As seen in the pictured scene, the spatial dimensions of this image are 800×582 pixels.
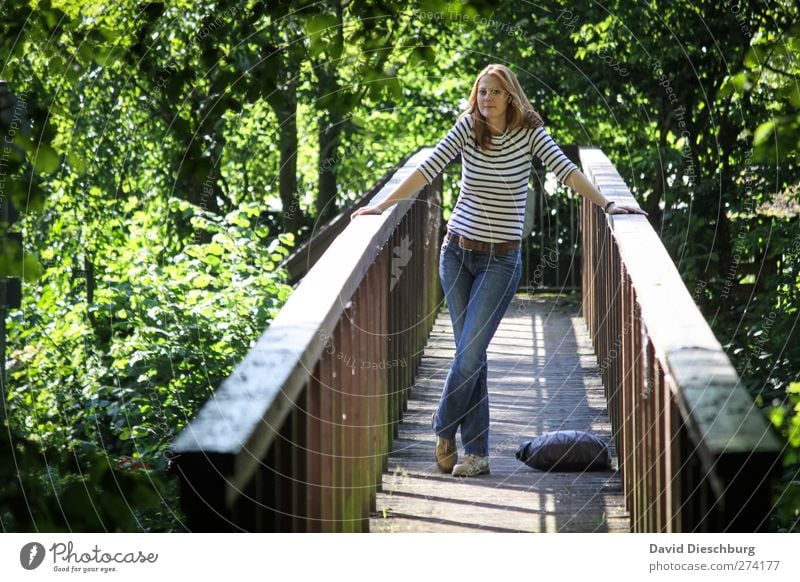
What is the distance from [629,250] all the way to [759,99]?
118 inches

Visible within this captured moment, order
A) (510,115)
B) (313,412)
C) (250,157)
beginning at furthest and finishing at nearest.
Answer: (250,157) → (510,115) → (313,412)

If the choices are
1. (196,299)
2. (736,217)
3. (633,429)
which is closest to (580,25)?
(736,217)

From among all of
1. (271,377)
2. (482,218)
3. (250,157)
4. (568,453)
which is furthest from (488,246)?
(250,157)

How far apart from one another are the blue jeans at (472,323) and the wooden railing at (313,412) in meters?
0.18

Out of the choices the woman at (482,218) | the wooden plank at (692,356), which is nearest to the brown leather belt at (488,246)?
the woman at (482,218)

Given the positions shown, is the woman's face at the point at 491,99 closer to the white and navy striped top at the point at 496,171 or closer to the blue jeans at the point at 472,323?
the white and navy striped top at the point at 496,171

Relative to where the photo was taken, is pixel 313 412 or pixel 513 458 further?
pixel 513 458

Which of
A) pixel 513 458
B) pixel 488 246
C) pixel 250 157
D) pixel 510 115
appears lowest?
pixel 513 458

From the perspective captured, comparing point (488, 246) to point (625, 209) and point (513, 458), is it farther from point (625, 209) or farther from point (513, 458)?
point (513, 458)

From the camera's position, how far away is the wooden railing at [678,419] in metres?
1.63

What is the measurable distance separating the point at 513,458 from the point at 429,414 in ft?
1.66

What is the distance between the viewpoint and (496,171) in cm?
316

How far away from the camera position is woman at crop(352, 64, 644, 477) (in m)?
3.13

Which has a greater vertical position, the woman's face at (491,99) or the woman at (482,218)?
the woman's face at (491,99)
